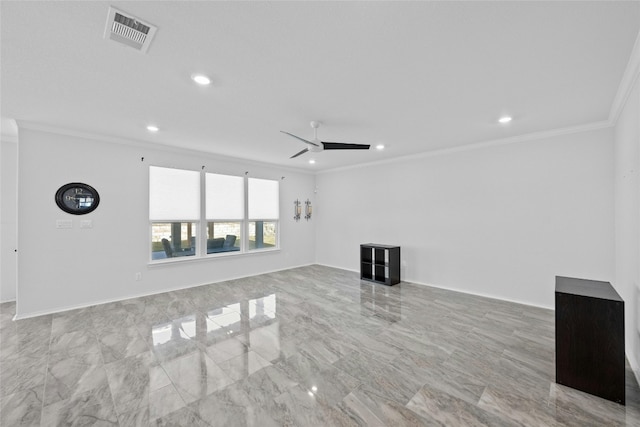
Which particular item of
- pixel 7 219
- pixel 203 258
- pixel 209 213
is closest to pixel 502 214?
pixel 209 213

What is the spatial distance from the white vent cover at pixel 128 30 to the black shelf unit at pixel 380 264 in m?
5.09

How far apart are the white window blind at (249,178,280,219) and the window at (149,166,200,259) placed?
1344 mm

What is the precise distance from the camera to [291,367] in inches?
102

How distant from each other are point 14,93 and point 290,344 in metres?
4.16

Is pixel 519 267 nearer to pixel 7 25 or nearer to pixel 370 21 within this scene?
pixel 370 21

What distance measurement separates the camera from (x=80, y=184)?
4285mm

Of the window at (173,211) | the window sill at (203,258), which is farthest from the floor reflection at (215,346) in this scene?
the window at (173,211)

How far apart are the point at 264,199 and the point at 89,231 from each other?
3506 millimetres

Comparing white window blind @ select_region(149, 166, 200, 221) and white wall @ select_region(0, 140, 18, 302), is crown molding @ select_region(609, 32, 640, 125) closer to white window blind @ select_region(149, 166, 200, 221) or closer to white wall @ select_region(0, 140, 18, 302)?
white window blind @ select_region(149, 166, 200, 221)

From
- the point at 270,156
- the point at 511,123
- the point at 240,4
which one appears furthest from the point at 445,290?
the point at 240,4

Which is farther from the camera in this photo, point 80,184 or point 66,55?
point 80,184

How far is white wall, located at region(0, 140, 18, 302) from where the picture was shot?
14.9 feet

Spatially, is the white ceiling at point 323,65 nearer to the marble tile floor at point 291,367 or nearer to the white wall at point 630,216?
the white wall at point 630,216

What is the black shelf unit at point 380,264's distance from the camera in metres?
5.63
